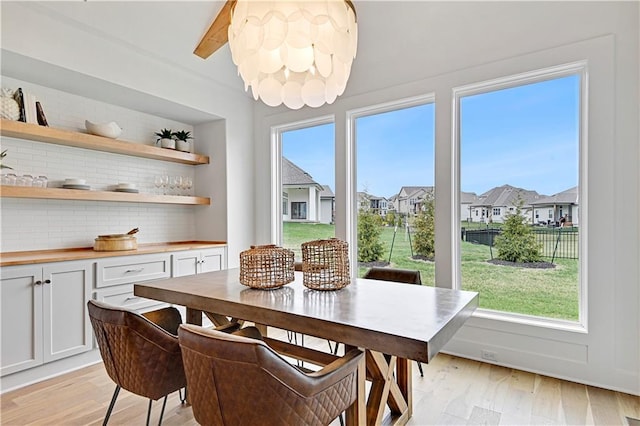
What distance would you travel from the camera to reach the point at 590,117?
8.29 feet

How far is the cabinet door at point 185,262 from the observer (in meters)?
3.55

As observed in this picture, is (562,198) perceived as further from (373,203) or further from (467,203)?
(373,203)

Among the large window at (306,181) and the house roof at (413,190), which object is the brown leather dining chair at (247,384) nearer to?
the house roof at (413,190)

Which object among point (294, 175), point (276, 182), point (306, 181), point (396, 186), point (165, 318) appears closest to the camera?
point (165, 318)

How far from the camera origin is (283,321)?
1433 mm

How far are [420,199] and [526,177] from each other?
3.01ft

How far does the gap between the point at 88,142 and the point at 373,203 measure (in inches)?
111

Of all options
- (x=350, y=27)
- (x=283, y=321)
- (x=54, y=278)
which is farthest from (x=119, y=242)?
(x=350, y=27)

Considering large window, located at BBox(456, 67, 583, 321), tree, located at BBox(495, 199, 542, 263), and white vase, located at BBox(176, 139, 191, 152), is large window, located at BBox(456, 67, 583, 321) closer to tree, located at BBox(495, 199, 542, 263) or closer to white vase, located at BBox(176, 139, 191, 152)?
tree, located at BBox(495, 199, 542, 263)

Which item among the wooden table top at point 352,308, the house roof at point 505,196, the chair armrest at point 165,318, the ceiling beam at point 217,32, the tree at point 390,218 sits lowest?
the chair armrest at point 165,318

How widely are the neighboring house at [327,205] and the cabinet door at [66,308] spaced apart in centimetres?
234

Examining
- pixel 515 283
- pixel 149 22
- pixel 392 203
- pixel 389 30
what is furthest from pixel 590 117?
pixel 149 22

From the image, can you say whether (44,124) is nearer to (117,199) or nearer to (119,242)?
(117,199)

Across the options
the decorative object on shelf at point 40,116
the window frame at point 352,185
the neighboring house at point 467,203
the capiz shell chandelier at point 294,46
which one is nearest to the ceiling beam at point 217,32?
the capiz shell chandelier at point 294,46
